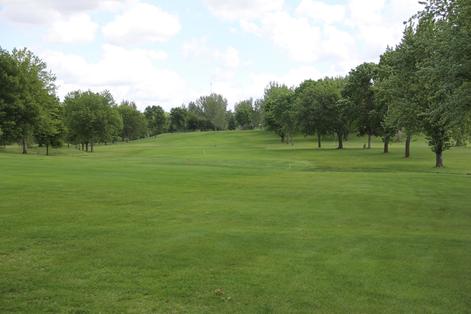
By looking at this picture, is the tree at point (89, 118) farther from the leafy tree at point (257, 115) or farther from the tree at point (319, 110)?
the leafy tree at point (257, 115)

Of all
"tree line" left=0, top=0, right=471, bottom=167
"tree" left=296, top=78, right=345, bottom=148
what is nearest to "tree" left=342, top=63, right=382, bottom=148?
"tree line" left=0, top=0, right=471, bottom=167

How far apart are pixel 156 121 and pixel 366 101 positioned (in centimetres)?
12387

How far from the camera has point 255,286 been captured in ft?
27.2

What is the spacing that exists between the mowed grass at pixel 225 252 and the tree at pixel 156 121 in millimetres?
163576

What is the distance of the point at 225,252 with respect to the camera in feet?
34.6

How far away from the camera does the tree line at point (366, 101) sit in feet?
56.0

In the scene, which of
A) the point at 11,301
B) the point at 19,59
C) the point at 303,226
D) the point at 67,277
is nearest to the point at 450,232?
the point at 303,226

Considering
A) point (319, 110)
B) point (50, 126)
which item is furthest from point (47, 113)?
point (319, 110)

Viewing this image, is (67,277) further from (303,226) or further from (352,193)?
(352,193)

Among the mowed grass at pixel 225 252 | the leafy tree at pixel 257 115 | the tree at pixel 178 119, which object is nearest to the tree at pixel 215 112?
the tree at pixel 178 119

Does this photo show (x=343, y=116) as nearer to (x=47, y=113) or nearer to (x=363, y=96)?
(x=363, y=96)

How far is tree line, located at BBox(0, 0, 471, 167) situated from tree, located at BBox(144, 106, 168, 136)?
88.8 ft

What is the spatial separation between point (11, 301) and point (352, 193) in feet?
60.7

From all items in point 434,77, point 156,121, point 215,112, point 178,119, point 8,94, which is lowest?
point 434,77
